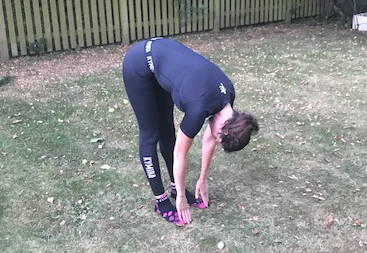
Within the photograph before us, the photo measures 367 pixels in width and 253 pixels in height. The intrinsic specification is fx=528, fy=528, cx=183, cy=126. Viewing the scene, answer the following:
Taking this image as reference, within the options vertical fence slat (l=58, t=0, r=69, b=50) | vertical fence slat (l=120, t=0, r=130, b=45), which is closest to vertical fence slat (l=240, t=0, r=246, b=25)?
vertical fence slat (l=120, t=0, r=130, b=45)

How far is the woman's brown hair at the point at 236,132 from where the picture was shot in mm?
2938

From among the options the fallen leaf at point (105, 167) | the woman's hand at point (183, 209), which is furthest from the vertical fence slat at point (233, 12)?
the woman's hand at point (183, 209)

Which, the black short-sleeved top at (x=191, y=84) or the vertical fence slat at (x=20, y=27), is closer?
the black short-sleeved top at (x=191, y=84)

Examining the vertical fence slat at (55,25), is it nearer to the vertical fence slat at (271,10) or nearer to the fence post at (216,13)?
the fence post at (216,13)

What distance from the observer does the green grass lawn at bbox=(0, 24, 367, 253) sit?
139 inches

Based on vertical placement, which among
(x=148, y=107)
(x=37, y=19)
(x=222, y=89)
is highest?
(x=222, y=89)

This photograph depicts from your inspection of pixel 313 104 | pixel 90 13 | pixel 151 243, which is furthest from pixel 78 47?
pixel 151 243

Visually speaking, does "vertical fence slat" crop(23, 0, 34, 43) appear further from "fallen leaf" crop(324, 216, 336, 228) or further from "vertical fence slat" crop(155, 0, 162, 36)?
"fallen leaf" crop(324, 216, 336, 228)

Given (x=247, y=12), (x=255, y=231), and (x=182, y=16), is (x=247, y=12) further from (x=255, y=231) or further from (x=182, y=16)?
(x=255, y=231)

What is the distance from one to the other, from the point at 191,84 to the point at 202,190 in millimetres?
1005

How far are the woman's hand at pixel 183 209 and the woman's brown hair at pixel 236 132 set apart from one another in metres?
0.63

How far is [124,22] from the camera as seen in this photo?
8.71m

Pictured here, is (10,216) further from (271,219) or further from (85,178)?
(271,219)

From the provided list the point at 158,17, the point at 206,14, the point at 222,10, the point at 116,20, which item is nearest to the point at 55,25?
the point at 116,20
